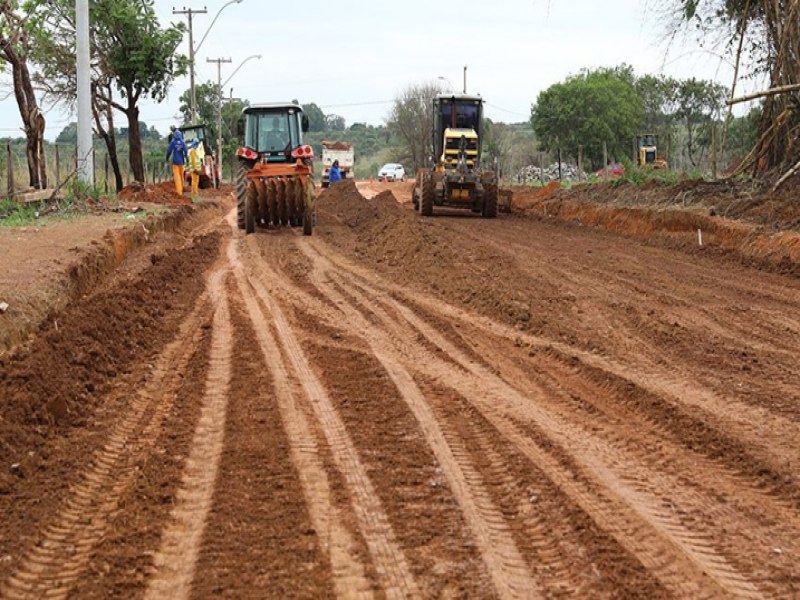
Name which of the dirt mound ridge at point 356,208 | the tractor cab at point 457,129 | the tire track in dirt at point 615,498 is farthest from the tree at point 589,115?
the tire track in dirt at point 615,498

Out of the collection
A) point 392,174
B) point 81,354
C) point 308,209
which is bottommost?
point 81,354

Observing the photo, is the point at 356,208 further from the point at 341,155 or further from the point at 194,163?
the point at 341,155

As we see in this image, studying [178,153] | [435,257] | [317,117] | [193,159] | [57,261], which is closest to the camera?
[57,261]

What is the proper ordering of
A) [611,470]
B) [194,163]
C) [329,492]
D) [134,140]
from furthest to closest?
1. [194,163]
2. [134,140]
3. [611,470]
4. [329,492]

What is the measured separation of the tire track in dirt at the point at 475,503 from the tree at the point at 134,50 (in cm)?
2776

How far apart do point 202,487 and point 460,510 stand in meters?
1.48

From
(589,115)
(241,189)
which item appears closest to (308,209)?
(241,189)

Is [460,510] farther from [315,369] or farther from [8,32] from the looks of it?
[8,32]

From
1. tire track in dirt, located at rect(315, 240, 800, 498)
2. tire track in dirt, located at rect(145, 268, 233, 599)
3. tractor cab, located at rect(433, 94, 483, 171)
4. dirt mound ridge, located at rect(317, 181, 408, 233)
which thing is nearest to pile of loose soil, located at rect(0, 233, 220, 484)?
tire track in dirt, located at rect(145, 268, 233, 599)

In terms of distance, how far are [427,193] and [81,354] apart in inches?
728

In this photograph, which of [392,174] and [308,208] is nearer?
[308,208]

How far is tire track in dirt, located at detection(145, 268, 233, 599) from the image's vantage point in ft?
13.3

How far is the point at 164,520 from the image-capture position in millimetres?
4719

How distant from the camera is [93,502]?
16.5 ft
